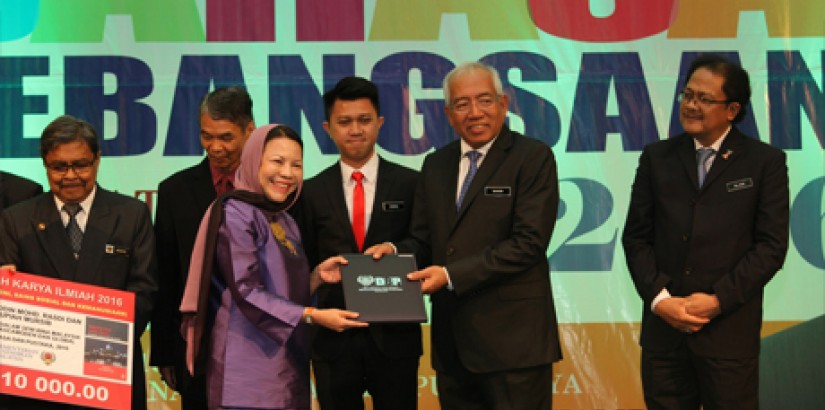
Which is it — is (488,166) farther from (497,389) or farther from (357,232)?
(497,389)

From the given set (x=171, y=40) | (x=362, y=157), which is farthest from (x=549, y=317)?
(x=171, y=40)

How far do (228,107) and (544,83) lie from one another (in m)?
2.13

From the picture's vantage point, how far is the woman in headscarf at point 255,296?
10.7 ft

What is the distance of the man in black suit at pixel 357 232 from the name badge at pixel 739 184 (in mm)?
1286

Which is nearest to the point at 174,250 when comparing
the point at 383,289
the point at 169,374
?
the point at 169,374

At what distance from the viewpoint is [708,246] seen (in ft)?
12.2

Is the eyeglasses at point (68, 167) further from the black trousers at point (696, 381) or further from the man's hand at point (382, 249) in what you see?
the black trousers at point (696, 381)

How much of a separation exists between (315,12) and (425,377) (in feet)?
7.28

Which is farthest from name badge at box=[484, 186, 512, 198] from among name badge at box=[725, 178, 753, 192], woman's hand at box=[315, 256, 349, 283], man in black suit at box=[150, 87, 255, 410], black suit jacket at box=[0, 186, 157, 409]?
black suit jacket at box=[0, 186, 157, 409]

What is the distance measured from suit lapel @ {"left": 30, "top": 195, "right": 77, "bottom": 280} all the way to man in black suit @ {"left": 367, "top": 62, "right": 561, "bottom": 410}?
1.20m

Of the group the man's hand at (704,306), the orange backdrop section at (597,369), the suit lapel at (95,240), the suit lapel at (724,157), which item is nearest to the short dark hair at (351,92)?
the suit lapel at (95,240)

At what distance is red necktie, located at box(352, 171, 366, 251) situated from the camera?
3939 millimetres

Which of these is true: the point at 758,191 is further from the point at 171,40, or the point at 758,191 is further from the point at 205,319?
the point at 171,40

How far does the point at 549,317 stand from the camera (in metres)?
3.71
